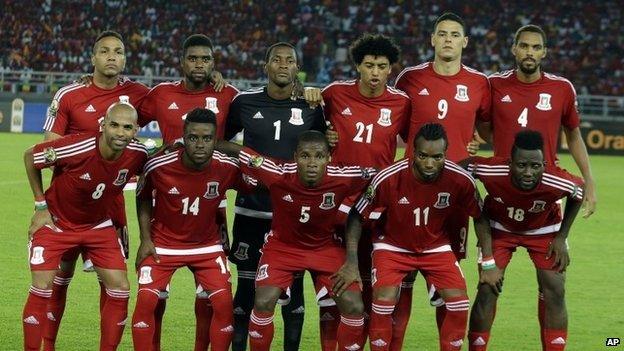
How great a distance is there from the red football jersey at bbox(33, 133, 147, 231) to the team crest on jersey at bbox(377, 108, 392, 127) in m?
1.71

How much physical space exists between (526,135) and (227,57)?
95.7ft

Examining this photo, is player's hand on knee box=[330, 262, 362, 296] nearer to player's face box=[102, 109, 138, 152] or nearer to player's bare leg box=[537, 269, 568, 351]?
player's bare leg box=[537, 269, 568, 351]

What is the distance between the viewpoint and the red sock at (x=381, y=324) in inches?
298

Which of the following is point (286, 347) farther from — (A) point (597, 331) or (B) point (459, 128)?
(A) point (597, 331)

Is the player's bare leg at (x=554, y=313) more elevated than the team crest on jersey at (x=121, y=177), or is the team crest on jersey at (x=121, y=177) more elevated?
the team crest on jersey at (x=121, y=177)

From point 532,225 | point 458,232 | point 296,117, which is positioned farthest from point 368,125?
point 532,225

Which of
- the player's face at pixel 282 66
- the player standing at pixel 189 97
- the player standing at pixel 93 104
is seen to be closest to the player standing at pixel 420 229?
the player's face at pixel 282 66

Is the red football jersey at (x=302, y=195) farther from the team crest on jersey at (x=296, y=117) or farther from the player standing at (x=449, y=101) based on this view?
the player standing at (x=449, y=101)

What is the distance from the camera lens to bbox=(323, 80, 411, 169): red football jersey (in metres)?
8.15

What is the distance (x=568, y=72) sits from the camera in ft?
119

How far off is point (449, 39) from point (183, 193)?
226 centimetres

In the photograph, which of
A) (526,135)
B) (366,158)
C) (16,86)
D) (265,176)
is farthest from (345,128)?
(16,86)

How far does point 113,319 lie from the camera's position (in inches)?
300

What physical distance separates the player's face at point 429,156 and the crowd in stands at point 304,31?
27.7 metres
